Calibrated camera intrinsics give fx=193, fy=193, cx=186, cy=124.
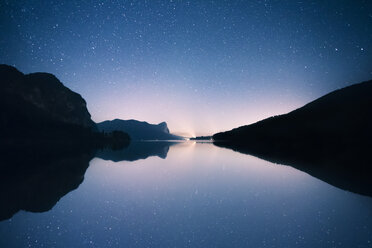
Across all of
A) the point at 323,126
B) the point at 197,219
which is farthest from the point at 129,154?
the point at 323,126

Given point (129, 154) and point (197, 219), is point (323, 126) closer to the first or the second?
point (129, 154)

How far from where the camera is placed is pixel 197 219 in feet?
25.3

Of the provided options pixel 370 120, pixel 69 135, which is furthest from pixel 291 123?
pixel 69 135

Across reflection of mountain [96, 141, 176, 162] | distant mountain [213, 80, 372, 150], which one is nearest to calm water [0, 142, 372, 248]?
reflection of mountain [96, 141, 176, 162]

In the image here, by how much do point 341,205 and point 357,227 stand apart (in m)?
2.30

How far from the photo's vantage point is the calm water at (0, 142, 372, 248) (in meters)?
6.11

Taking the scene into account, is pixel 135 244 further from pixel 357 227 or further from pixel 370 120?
pixel 370 120

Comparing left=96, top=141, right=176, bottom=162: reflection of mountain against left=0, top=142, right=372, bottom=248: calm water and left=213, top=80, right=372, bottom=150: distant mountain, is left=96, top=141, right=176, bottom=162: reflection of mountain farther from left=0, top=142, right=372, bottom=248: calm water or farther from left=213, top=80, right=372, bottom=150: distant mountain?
left=213, top=80, right=372, bottom=150: distant mountain

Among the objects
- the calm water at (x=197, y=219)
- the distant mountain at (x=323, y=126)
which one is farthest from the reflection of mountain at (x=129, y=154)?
the distant mountain at (x=323, y=126)

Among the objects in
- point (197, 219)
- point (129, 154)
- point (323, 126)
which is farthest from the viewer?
point (323, 126)

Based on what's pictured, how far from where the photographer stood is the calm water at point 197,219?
611 cm

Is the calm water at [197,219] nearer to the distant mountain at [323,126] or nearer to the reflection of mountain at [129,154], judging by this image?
the reflection of mountain at [129,154]

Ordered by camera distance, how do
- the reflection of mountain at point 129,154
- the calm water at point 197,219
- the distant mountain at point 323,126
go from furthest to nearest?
the distant mountain at point 323,126, the reflection of mountain at point 129,154, the calm water at point 197,219

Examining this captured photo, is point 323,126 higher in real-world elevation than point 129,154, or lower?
higher
